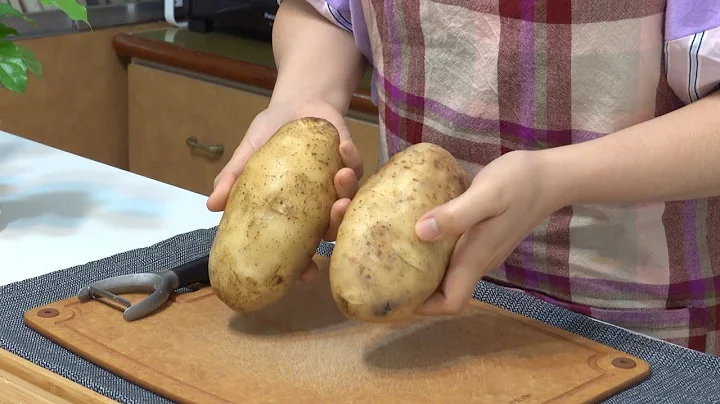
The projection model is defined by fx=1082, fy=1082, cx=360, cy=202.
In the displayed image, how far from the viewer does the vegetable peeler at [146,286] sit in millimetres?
940

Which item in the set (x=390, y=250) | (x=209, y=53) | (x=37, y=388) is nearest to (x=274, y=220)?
(x=390, y=250)

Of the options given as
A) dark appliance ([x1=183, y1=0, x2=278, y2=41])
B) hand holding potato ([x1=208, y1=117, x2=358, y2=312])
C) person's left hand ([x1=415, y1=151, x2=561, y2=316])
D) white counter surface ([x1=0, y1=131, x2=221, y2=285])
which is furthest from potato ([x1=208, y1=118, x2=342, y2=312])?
dark appliance ([x1=183, y1=0, x2=278, y2=41])

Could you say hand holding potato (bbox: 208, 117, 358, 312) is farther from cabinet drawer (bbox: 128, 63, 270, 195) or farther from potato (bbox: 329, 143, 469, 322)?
cabinet drawer (bbox: 128, 63, 270, 195)

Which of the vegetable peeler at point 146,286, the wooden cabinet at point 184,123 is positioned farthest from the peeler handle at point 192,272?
the wooden cabinet at point 184,123

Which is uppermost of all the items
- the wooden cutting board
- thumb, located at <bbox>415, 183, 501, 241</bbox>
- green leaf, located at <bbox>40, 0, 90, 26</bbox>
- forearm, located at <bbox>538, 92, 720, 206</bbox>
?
green leaf, located at <bbox>40, 0, 90, 26</bbox>

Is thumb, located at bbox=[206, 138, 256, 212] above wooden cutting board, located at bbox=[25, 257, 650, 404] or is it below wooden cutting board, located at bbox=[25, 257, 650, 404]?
above

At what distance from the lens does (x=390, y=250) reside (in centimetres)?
84

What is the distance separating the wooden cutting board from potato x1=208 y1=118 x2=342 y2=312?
40 millimetres

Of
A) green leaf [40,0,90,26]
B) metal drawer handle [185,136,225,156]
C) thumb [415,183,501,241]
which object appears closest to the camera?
thumb [415,183,501,241]

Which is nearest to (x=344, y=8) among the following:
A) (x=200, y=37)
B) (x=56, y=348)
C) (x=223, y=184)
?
(x=223, y=184)

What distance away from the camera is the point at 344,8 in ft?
3.75

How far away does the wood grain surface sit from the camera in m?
0.80

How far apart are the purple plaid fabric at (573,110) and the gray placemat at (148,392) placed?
0.18 ft

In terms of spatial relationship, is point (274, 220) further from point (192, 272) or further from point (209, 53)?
point (209, 53)
